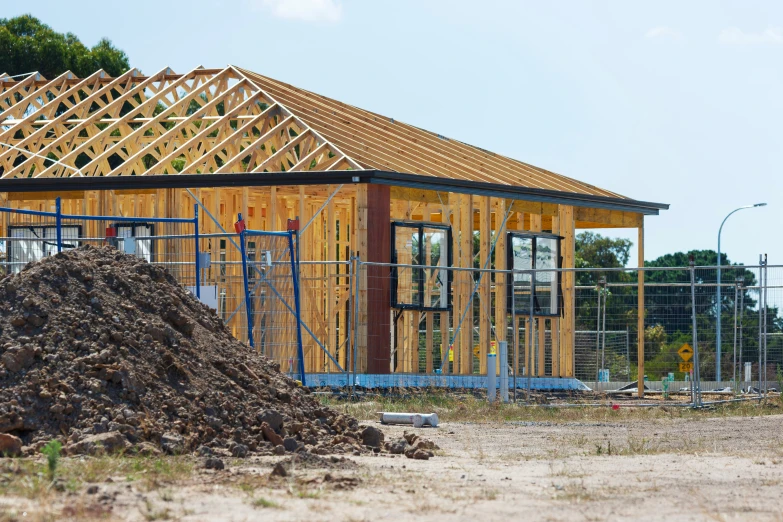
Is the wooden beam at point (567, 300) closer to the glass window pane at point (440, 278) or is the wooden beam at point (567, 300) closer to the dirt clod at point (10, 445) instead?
the glass window pane at point (440, 278)

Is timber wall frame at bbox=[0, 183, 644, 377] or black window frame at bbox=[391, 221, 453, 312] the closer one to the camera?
timber wall frame at bbox=[0, 183, 644, 377]

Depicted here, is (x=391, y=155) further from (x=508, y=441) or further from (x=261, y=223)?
(x=508, y=441)

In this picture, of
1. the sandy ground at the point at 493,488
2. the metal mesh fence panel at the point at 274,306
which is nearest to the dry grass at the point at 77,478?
the sandy ground at the point at 493,488

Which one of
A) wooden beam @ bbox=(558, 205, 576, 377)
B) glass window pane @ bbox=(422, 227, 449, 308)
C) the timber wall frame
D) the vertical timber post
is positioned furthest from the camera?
wooden beam @ bbox=(558, 205, 576, 377)

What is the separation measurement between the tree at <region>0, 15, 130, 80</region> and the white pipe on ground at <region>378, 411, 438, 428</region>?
3322cm

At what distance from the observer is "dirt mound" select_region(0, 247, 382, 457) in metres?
10.3

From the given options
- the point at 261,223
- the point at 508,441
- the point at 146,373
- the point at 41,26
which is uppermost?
the point at 41,26

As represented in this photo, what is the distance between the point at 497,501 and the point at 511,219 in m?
18.0

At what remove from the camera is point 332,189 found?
22250 mm

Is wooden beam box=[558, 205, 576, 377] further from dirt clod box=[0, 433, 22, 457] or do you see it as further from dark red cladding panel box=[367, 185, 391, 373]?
dirt clod box=[0, 433, 22, 457]

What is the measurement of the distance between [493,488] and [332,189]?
13680 millimetres

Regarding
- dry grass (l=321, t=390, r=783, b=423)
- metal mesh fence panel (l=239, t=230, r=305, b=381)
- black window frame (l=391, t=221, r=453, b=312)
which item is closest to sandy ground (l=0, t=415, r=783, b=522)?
dry grass (l=321, t=390, r=783, b=423)

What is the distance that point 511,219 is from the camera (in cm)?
2611

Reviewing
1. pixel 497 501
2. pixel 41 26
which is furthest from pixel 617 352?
pixel 41 26
